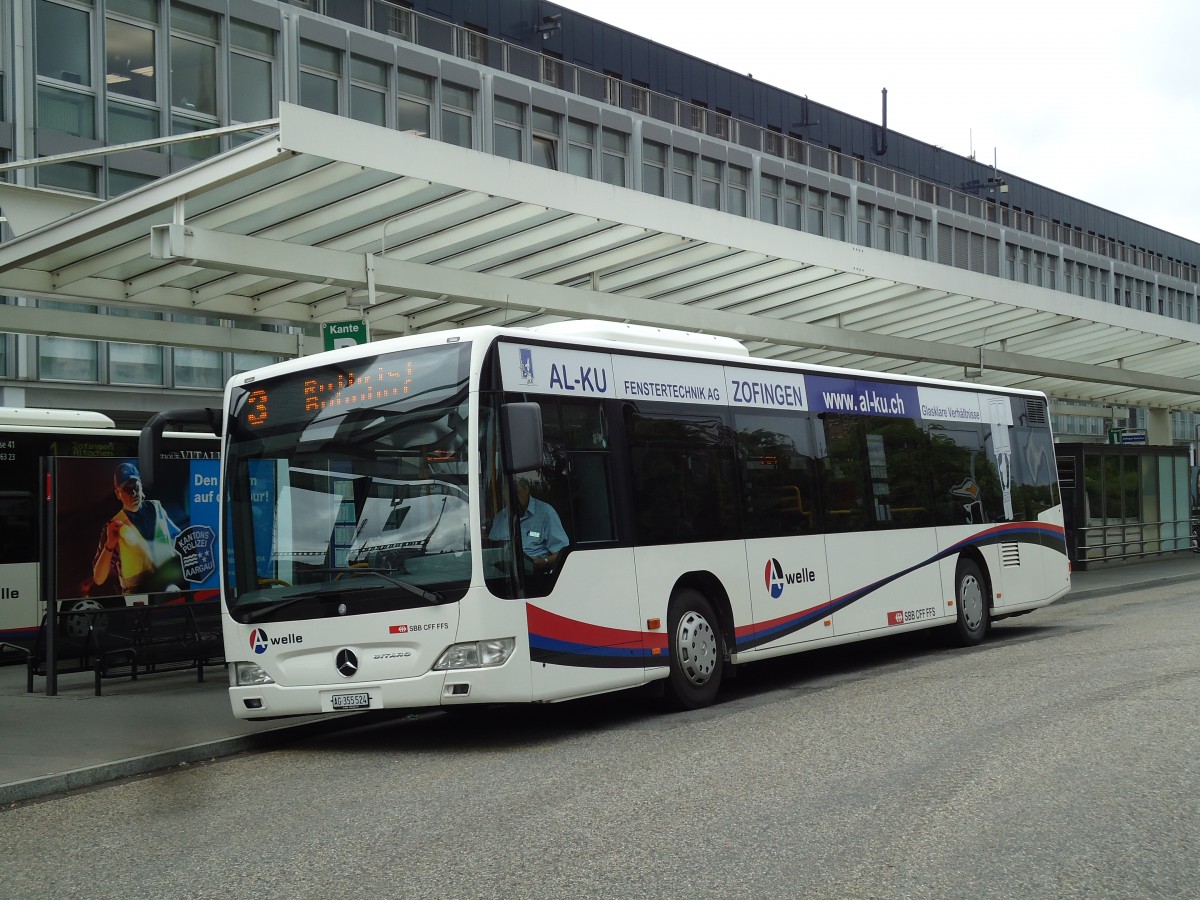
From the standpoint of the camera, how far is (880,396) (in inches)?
587

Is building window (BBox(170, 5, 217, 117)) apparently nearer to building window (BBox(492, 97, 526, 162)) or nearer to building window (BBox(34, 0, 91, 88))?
building window (BBox(34, 0, 91, 88))

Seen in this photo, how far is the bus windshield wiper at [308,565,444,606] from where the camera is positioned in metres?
9.51

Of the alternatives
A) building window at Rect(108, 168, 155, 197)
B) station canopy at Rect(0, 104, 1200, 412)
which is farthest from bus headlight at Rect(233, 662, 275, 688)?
building window at Rect(108, 168, 155, 197)

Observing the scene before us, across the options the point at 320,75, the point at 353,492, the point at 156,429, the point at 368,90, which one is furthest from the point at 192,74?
the point at 353,492

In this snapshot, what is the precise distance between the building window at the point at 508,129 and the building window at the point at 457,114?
0.84 m

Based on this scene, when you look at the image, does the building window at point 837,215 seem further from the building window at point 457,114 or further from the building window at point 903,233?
the building window at point 457,114

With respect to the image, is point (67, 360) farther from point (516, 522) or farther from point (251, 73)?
point (516, 522)

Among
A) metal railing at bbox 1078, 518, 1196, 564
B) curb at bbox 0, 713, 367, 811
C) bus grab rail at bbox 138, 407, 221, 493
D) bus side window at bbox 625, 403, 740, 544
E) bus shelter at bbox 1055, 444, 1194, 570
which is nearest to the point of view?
curb at bbox 0, 713, 367, 811

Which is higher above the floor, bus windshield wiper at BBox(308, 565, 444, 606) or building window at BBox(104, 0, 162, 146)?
building window at BBox(104, 0, 162, 146)

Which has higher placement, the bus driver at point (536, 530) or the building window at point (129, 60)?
the building window at point (129, 60)

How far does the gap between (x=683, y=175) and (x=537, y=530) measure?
122ft

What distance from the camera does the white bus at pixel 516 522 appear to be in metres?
9.57

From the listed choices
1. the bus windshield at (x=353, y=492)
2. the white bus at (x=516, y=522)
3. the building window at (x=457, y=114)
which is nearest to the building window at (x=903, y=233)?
the building window at (x=457, y=114)

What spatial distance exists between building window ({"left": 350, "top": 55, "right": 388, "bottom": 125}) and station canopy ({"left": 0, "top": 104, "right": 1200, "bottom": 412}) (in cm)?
1621
